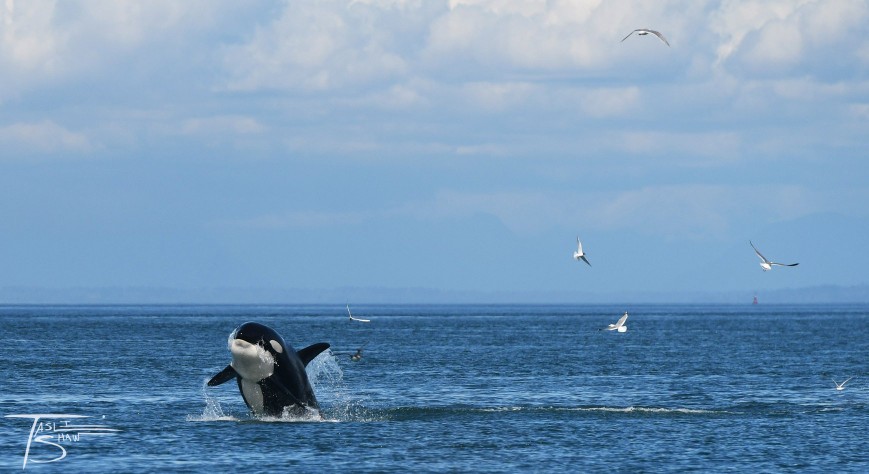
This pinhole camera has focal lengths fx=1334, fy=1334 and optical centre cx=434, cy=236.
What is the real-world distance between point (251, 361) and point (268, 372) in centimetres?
109

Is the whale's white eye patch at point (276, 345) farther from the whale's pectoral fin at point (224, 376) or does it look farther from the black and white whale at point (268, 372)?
the whale's pectoral fin at point (224, 376)

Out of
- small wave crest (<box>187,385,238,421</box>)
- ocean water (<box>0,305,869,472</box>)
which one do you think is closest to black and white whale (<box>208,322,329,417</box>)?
ocean water (<box>0,305,869,472</box>)

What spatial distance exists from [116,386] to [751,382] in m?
30.3

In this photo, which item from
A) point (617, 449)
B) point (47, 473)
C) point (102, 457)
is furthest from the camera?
point (617, 449)

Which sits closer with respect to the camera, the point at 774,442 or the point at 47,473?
the point at 47,473

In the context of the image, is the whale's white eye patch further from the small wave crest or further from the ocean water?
the small wave crest

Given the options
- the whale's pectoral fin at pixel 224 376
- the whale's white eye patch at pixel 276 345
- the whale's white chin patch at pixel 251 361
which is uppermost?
the whale's white eye patch at pixel 276 345

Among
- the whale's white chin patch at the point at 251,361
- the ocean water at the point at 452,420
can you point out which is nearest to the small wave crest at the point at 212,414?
the ocean water at the point at 452,420

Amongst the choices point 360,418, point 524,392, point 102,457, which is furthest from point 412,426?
point 524,392

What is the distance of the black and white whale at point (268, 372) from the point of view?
123 ft

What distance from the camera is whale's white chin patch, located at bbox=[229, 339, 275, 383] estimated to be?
37281 mm

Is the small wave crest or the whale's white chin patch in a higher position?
the whale's white chin patch

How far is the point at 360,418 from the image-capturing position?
4538cm

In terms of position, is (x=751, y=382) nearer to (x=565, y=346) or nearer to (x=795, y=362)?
(x=795, y=362)
